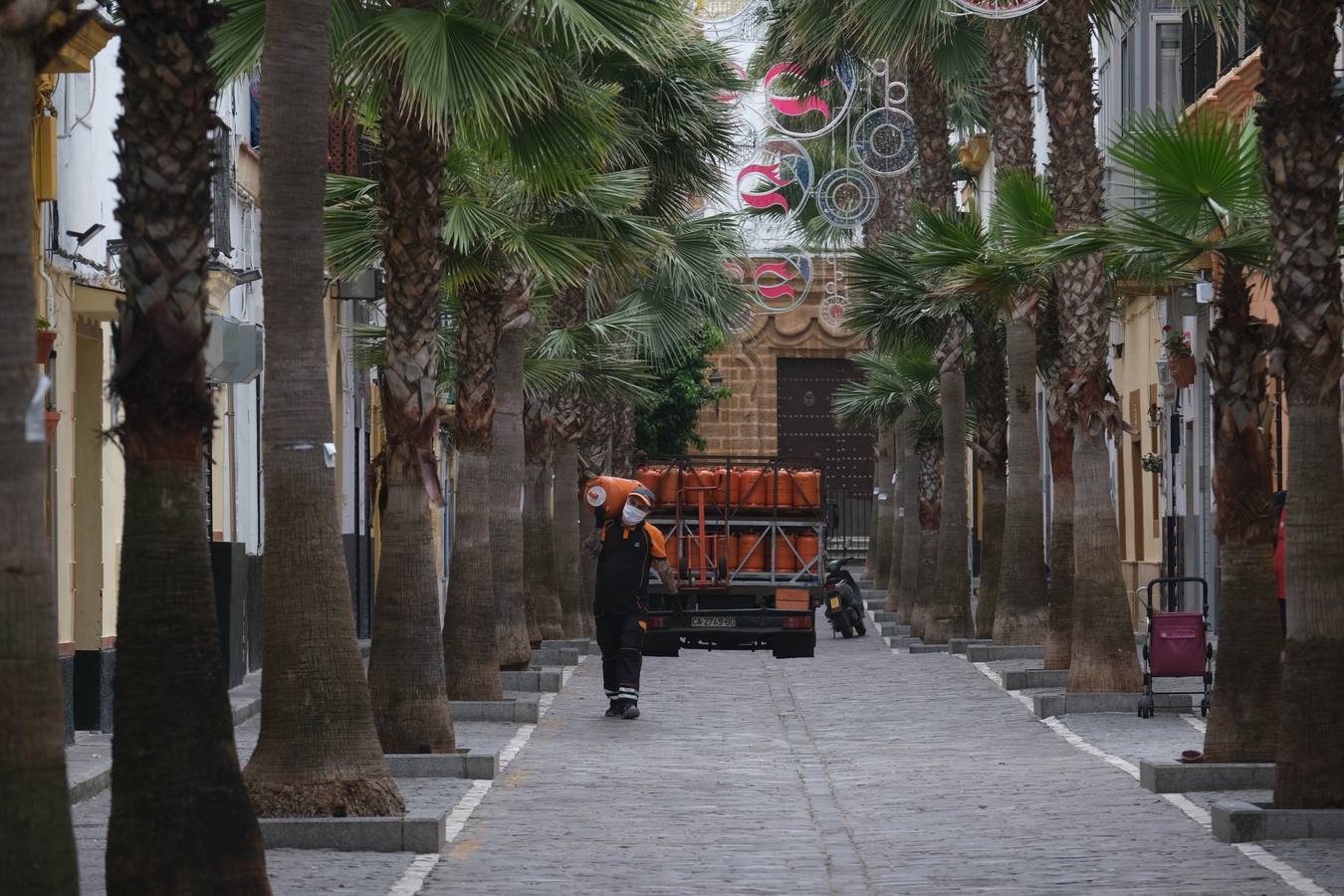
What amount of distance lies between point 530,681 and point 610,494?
325cm

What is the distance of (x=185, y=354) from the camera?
29.6ft

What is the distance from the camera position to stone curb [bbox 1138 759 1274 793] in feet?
45.9

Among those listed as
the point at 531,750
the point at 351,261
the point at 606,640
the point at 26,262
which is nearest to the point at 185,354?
the point at 26,262

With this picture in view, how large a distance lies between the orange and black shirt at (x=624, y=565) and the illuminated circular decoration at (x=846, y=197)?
14.8m

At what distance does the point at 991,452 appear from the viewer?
29609 millimetres

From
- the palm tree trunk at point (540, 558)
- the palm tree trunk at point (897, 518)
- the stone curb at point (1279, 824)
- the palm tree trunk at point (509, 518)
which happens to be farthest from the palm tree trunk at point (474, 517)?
the palm tree trunk at point (897, 518)

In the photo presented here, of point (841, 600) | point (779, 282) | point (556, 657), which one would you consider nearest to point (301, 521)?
point (556, 657)

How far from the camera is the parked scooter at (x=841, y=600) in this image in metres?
35.3

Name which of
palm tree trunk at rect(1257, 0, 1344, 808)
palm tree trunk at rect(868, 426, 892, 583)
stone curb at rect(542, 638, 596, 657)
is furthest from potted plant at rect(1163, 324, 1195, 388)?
palm tree trunk at rect(868, 426, 892, 583)

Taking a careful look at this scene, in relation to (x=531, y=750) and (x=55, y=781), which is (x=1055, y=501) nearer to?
(x=531, y=750)

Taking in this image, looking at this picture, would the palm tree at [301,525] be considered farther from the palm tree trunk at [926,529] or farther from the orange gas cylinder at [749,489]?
the palm tree trunk at [926,529]

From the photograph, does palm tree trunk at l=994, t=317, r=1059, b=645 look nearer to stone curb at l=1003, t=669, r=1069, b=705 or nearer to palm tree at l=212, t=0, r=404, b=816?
stone curb at l=1003, t=669, r=1069, b=705

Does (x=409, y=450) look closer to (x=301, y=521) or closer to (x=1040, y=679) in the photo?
(x=301, y=521)

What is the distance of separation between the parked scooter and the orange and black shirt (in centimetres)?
1446
